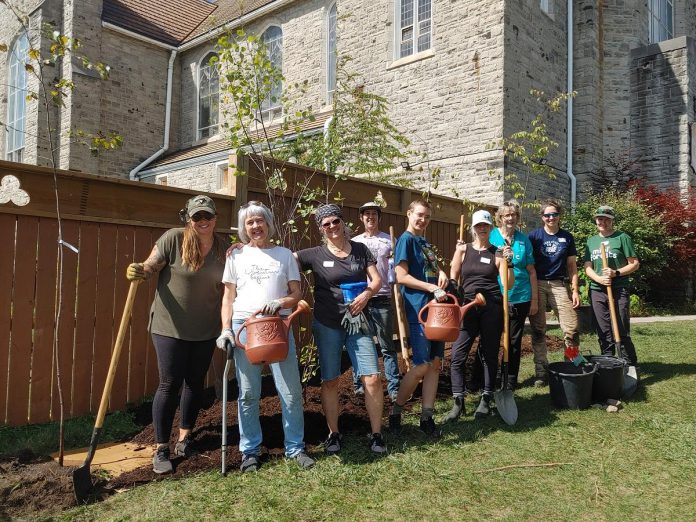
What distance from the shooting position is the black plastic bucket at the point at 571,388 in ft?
15.0

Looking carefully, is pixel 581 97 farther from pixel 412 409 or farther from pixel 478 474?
pixel 478 474

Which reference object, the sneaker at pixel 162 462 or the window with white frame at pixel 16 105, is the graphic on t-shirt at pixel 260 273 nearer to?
the sneaker at pixel 162 462

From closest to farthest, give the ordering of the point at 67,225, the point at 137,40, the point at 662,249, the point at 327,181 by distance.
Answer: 1. the point at 67,225
2. the point at 327,181
3. the point at 662,249
4. the point at 137,40

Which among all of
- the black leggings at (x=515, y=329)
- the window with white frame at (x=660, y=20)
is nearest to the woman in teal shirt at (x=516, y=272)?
the black leggings at (x=515, y=329)

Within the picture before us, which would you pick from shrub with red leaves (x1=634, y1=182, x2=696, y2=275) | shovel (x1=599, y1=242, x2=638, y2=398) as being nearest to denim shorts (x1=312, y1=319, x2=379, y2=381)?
shovel (x1=599, y1=242, x2=638, y2=398)

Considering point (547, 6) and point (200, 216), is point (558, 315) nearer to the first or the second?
point (200, 216)

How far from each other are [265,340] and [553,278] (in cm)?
347

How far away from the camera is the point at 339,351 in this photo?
382cm

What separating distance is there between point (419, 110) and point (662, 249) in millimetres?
5785

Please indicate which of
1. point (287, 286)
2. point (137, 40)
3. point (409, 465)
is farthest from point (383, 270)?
point (137, 40)

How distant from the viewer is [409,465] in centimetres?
352

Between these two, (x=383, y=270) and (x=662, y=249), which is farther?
(x=662, y=249)

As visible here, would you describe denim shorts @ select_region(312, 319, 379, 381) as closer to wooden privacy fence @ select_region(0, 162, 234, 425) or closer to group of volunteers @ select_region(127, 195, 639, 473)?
group of volunteers @ select_region(127, 195, 639, 473)

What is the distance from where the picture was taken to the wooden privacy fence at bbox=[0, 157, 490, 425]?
4191 millimetres
